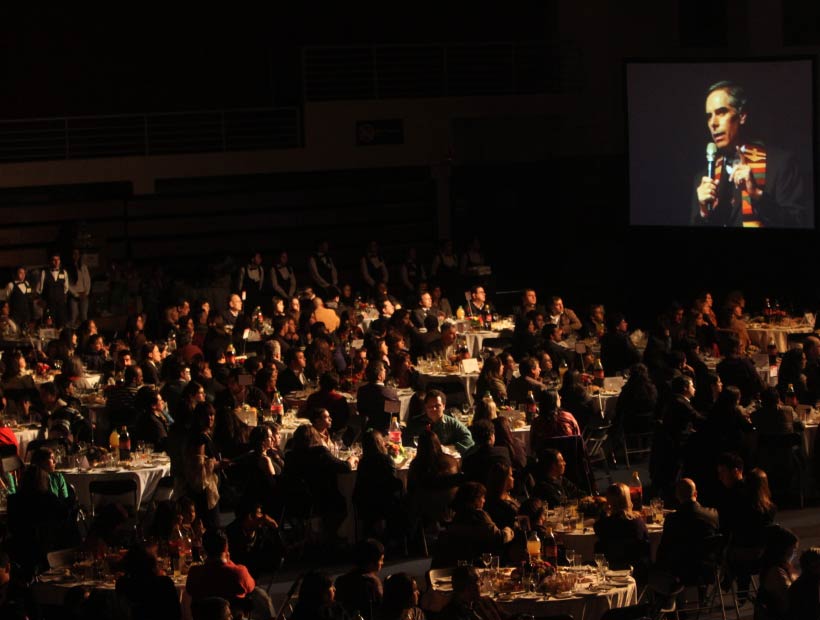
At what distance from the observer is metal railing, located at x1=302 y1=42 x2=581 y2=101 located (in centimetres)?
2569

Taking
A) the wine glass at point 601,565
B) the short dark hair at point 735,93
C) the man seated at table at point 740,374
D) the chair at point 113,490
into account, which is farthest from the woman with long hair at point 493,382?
the short dark hair at point 735,93

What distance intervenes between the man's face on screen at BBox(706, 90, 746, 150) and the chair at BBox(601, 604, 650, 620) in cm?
1390

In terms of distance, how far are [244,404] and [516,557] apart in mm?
5068

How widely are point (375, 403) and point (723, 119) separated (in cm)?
941

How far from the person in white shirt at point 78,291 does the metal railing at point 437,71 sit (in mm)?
5575

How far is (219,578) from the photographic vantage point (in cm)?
929

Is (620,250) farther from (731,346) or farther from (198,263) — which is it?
(731,346)

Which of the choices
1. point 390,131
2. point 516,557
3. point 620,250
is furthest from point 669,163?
point 516,557

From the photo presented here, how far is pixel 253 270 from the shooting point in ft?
74.2

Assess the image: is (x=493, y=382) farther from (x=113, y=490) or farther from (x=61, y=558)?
(x=61, y=558)

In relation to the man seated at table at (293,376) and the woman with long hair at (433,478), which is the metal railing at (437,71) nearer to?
the man seated at table at (293,376)

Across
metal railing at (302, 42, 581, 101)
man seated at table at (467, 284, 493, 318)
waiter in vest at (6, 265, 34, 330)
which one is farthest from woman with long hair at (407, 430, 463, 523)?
metal railing at (302, 42, 581, 101)

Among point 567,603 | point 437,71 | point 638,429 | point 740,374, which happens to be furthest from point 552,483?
point 437,71

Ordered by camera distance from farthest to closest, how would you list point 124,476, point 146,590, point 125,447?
point 125,447
point 124,476
point 146,590
